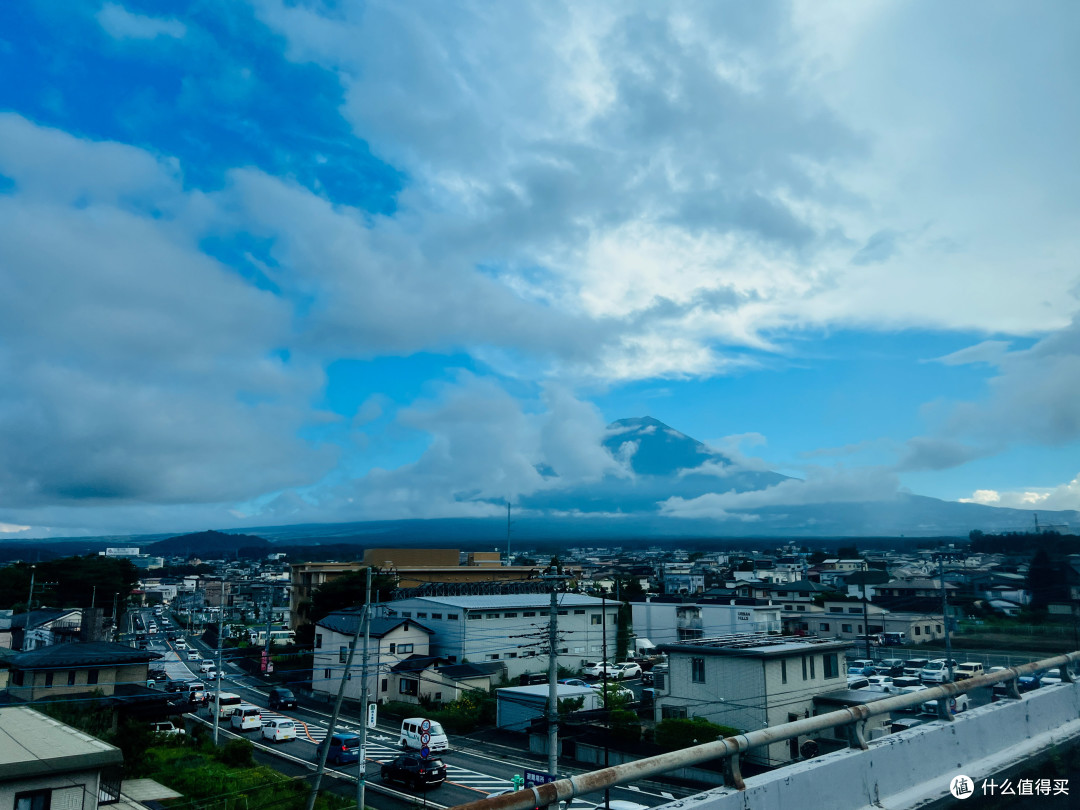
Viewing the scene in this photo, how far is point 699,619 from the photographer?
4128 centimetres

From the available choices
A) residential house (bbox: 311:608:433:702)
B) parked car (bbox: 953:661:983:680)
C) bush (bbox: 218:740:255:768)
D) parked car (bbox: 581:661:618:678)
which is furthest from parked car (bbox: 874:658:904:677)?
bush (bbox: 218:740:255:768)

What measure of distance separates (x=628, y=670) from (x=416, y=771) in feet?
62.2

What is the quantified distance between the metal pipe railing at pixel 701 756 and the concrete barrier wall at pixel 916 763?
0.13 metres

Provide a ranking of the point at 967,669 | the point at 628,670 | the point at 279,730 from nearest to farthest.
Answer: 1. the point at 279,730
2. the point at 967,669
3. the point at 628,670

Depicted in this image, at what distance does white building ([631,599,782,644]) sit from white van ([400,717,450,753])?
1823 centimetres

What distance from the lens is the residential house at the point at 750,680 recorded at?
774 inches

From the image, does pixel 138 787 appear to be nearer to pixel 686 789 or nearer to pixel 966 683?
pixel 686 789

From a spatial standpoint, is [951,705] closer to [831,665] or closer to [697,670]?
[697,670]

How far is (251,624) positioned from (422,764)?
51455 millimetres

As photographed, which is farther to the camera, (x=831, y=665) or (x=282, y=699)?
(x=282, y=699)

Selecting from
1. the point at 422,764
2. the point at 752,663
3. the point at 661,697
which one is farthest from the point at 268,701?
the point at 752,663

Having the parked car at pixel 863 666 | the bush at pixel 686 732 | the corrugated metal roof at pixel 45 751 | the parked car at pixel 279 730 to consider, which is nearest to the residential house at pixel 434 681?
the parked car at pixel 279 730

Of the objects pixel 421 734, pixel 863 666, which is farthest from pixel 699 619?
pixel 421 734

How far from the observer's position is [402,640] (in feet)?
105
